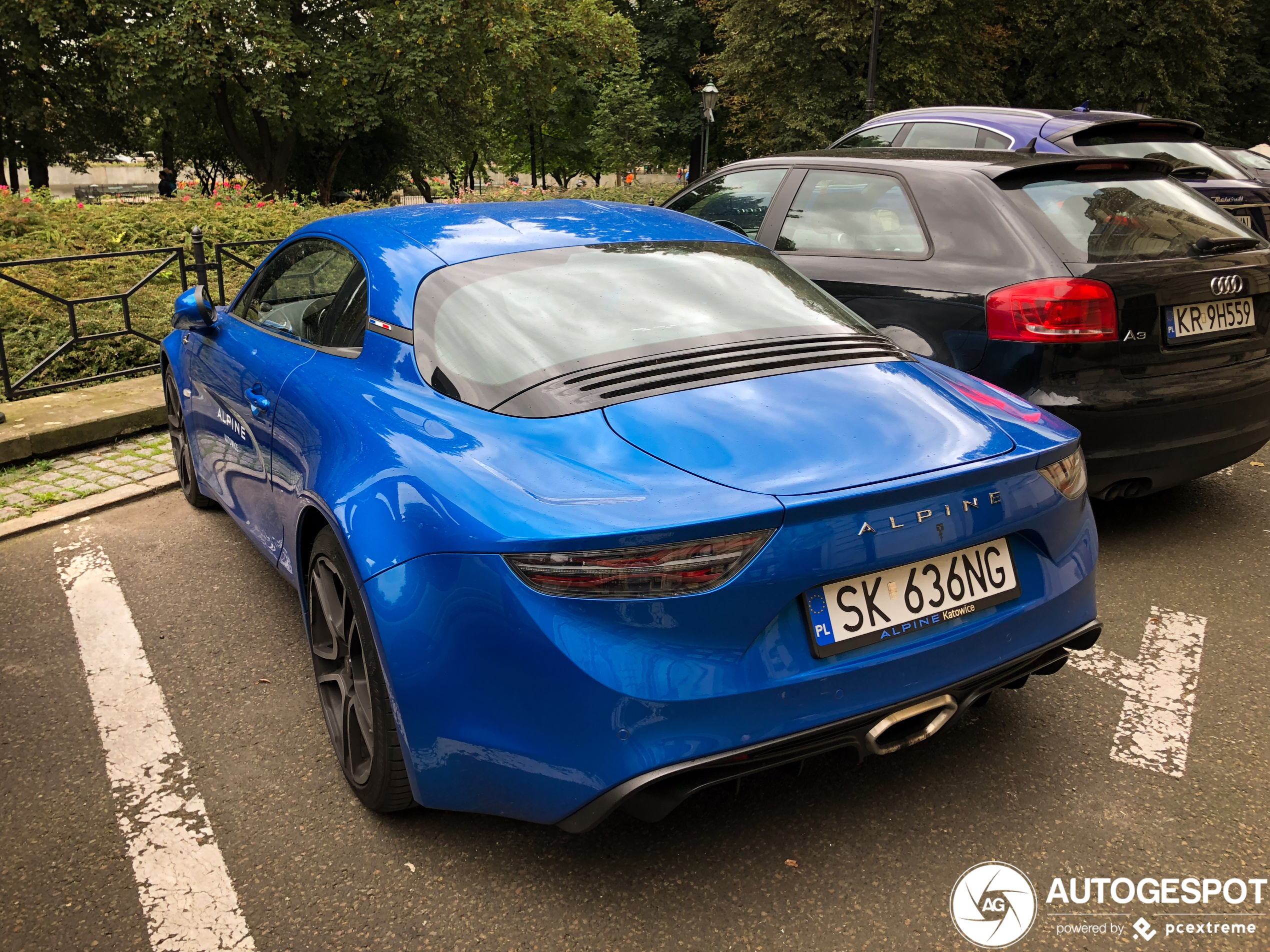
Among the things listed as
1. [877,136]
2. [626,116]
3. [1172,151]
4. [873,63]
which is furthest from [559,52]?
[1172,151]

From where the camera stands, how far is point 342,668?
270 cm

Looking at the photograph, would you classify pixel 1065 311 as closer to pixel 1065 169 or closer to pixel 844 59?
pixel 1065 169

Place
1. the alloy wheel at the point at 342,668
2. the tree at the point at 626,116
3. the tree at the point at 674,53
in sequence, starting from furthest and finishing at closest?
the tree at the point at 674,53 < the tree at the point at 626,116 < the alloy wheel at the point at 342,668

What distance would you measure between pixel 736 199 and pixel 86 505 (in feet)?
12.5

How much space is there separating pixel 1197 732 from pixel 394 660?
2288mm

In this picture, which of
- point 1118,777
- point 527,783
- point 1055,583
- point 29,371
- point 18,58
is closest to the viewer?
point 527,783

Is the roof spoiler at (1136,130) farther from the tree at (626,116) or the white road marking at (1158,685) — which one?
the tree at (626,116)

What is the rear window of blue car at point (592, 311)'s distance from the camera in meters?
2.56

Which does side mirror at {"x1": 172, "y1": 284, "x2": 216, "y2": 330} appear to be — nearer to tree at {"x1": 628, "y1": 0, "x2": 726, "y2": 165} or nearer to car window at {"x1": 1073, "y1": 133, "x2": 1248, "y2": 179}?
car window at {"x1": 1073, "y1": 133, "x2": 1248, "y2": 179}

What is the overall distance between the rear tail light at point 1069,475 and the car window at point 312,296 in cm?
189

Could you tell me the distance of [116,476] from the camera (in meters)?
5.69

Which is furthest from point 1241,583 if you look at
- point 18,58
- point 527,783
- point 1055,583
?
point 18,58

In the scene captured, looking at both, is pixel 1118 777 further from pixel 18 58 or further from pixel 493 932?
pixel 18 58

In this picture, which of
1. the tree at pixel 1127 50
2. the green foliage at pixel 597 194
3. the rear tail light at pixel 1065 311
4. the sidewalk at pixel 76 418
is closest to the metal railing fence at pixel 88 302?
the sidewalk at pixel 76 418
